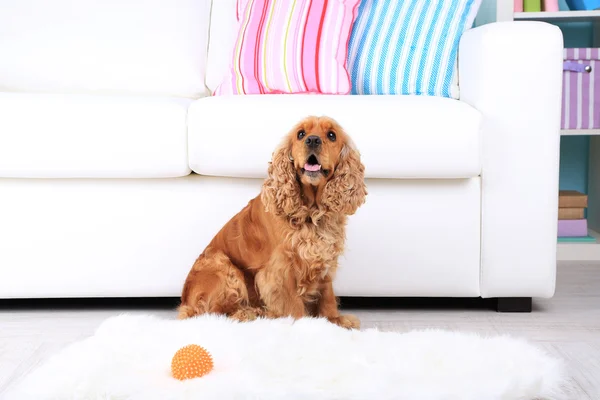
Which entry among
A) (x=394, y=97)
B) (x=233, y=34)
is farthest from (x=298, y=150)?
(x=233, y=34)

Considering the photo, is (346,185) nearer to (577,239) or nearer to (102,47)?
(102,47)

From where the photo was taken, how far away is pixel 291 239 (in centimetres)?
180

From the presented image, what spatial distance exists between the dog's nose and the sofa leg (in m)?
0.74

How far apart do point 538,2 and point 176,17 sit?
1.45 m

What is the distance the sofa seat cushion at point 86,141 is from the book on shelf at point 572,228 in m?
1.67

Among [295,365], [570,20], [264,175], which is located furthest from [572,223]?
[295,365]

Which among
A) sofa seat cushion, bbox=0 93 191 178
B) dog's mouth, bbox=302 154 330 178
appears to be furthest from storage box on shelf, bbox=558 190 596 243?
sofa seat cushion, bbox=0 93 191 178

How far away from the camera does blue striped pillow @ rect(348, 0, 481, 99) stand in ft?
7.73

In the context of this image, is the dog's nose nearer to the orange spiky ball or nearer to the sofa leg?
the orange spiky ball

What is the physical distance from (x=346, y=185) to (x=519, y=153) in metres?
0.53

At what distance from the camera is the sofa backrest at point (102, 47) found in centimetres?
261

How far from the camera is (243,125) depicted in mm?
1980

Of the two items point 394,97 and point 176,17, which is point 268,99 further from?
point 176,17

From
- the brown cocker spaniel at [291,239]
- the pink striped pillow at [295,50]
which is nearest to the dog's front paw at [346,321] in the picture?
the brown cocker spaniel at [291,239]
